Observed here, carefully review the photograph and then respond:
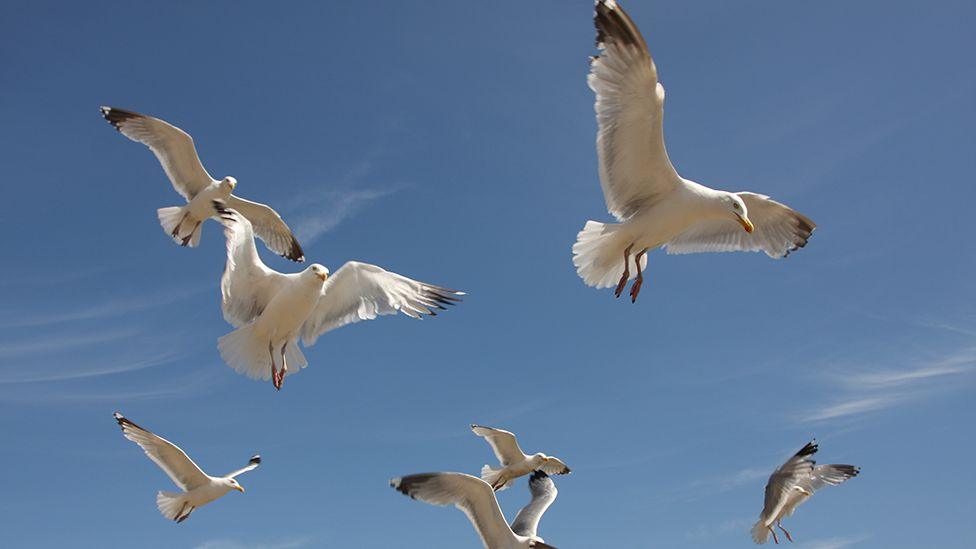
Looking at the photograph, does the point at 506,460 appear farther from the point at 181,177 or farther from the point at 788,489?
the point at 181,177

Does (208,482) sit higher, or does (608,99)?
(608,99)

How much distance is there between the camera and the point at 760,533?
15.4 meters

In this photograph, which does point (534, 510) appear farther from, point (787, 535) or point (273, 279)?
point (787, 535)

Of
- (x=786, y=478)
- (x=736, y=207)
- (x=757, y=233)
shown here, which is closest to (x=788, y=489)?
(x=786, y=478)

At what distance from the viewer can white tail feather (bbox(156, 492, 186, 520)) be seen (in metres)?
12.7

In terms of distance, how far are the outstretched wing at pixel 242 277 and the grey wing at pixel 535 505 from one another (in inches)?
163

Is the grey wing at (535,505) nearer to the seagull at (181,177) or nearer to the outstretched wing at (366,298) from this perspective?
the outstretched wing at (366,298)

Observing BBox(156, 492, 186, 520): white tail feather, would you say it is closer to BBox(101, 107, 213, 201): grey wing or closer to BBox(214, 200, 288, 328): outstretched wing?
BBox(214, 200, 288, 328): outstretched wing

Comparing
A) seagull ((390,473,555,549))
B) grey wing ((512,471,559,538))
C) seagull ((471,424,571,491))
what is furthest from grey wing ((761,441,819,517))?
seagull ((390,473,555,549))

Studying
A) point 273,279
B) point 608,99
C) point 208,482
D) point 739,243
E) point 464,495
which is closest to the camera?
point 608,99

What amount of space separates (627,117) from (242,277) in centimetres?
486

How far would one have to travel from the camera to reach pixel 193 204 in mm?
14250

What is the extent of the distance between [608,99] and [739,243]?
11.1 feet

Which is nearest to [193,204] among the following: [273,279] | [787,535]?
[273,279]
